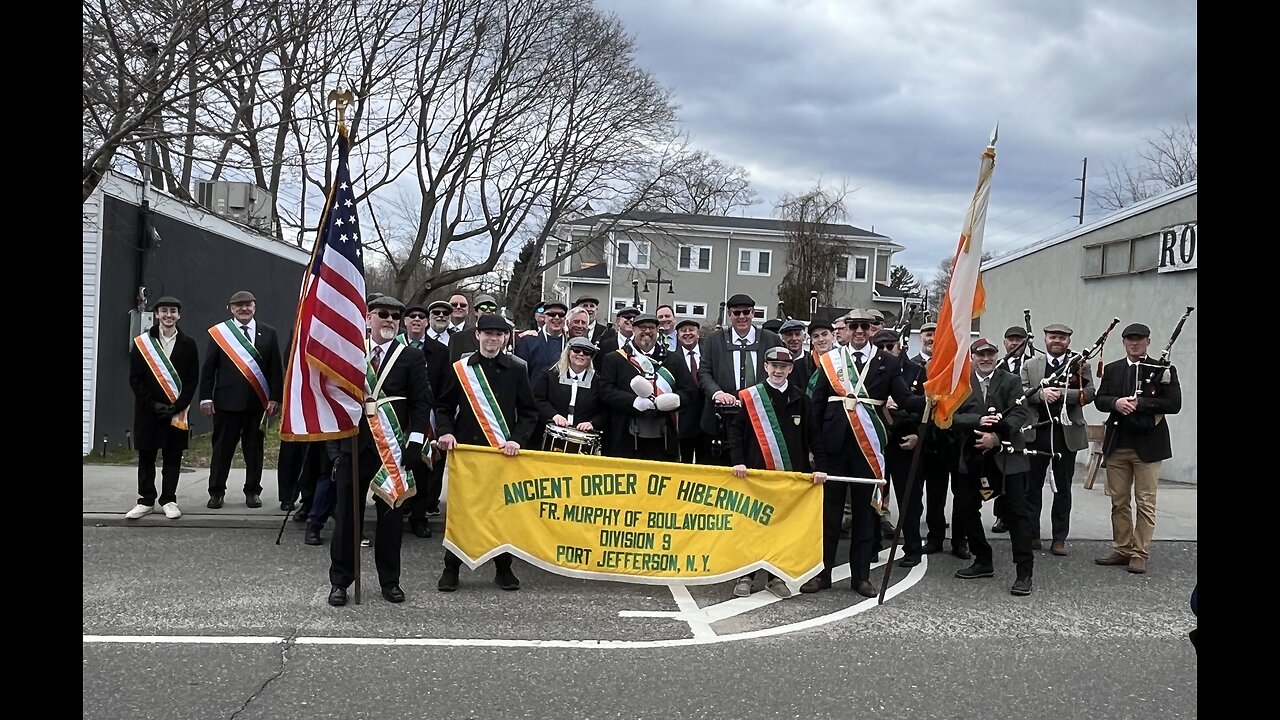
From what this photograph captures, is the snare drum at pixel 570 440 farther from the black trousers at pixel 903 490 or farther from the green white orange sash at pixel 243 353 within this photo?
the green white orange sash at pixel 243 353

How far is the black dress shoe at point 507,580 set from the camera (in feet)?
21.9

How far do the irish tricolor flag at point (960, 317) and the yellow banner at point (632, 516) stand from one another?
1167 mm

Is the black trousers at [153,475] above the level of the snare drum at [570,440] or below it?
below

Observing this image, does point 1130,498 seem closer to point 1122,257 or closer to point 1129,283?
point 1129,283

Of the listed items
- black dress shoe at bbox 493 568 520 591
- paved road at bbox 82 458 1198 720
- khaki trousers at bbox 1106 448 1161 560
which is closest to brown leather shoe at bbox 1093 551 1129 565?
khaki trousers at bbox 1106 448 1161 560

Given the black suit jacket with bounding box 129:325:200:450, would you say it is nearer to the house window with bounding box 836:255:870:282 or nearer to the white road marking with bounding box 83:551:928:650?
the white road marking with bounding box 83:551:928:650

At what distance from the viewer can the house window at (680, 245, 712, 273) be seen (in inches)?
1927

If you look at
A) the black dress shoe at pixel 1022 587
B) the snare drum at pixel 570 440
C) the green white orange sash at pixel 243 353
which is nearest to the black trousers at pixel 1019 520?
the black dress shoe at pixel 1022 587

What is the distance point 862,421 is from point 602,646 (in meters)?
2.76

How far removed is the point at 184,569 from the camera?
6.91 m

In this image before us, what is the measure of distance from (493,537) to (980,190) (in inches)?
172
